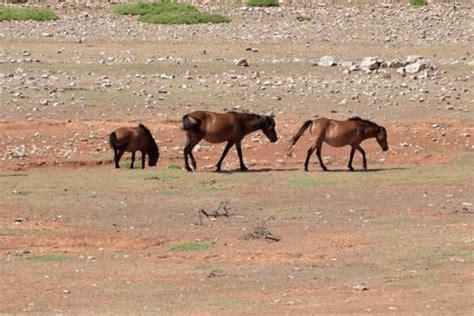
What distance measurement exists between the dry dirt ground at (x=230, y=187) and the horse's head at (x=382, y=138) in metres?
0.36

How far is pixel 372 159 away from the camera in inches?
953

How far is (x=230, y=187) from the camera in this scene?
20.6 meters

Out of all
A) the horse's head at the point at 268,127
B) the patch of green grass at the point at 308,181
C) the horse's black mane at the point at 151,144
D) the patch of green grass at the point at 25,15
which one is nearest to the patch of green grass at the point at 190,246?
the patch of green grass at the point at 308,181

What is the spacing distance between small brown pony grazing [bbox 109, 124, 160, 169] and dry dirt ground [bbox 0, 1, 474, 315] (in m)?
0.64

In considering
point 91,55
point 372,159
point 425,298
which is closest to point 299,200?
point 372,159

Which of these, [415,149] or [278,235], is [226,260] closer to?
[278,235]

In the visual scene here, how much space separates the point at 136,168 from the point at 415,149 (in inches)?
186

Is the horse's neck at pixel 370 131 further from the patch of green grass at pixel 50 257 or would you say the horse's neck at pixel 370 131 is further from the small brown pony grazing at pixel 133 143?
the patch of green grass at pixel 50 257

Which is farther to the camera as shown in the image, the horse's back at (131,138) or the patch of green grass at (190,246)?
the horse's back at (131,138)

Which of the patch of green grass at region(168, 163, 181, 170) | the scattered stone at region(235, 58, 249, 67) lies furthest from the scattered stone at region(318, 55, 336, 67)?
the patch of green grass at region(168, 163, 181, 170)

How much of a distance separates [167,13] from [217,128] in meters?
20.5

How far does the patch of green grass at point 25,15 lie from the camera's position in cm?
4209

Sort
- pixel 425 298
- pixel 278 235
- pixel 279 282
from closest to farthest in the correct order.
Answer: pixel 425 298, pixel 279 282, pixel 278 235

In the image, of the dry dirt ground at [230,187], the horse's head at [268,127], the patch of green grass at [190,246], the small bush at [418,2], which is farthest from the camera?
the small bush at [418,2]
